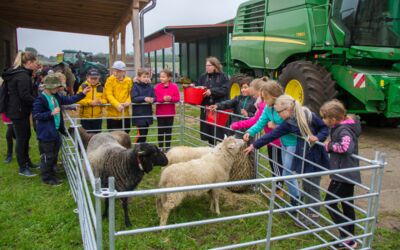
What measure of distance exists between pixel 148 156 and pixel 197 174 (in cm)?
58

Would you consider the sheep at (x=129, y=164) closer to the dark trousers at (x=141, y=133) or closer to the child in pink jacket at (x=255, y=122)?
the child in pink jacket at (x=255, y=122)

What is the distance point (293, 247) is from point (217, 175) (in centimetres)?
112

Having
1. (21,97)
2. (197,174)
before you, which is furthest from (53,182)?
(197,174)

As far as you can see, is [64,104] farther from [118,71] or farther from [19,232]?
[19,232]

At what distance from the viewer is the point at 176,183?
3.73 m

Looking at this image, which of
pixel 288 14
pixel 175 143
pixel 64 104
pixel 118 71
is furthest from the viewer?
pixel 288 14

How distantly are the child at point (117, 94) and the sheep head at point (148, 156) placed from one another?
2.22 m

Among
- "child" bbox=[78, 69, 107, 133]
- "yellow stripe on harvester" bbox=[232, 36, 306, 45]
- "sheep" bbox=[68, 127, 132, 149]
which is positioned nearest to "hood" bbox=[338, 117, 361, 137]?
"sheep" bbox=[68, 127, 132, 149]

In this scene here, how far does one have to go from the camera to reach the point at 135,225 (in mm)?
3775

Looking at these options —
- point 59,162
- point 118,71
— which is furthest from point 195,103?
point 59,162

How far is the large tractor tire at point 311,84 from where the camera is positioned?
7.00 meters

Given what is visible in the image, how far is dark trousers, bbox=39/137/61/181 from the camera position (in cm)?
493

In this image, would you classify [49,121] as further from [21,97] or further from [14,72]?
[14,72]

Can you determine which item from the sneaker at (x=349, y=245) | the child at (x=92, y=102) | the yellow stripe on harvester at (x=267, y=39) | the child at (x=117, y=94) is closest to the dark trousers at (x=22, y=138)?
the child at (x=92, y=102)
